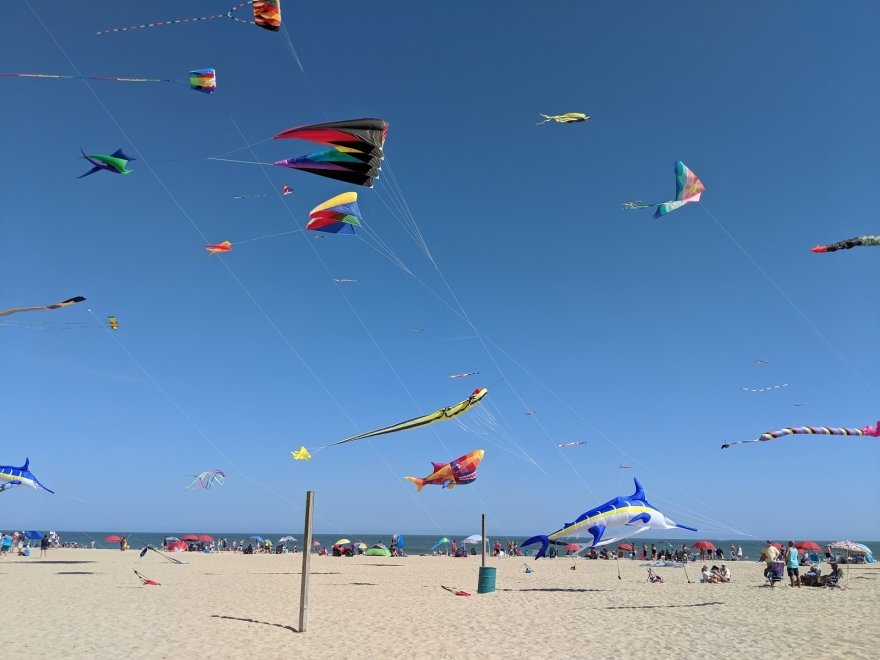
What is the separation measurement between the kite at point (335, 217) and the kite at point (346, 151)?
2260 mm

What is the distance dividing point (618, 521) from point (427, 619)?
25.2 ft

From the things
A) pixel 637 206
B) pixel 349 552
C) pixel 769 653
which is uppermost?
pixel 637 206

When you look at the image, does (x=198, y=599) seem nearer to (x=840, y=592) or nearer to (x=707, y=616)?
(x=707, y=616)

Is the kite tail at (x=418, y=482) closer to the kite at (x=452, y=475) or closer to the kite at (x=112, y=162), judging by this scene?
the kite at (x=452, y=475)

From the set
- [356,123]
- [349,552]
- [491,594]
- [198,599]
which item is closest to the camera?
[356,123]

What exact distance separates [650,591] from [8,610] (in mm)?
13905

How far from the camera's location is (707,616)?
36.2 feet

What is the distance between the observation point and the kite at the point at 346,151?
9953 mm

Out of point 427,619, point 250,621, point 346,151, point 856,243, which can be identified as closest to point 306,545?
point 250,621

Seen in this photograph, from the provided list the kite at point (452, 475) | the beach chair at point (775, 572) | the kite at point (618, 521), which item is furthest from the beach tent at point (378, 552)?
the beach chair at point (775, 572)

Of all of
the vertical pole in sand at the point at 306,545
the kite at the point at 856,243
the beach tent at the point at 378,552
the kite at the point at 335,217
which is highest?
the kite at the point at 335,217

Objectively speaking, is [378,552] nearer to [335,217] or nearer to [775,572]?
[775,572]

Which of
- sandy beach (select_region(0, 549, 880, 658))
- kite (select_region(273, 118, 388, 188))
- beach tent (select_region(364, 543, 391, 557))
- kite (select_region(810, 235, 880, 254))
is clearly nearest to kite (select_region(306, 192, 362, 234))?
kite (select_region(273, 118, 388, 188))

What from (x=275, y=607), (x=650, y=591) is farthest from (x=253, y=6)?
(x=650, y=591)
